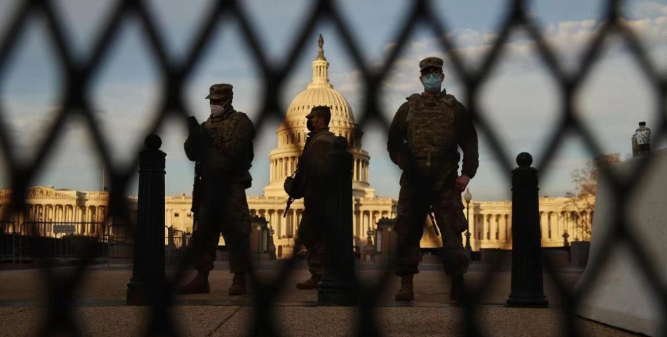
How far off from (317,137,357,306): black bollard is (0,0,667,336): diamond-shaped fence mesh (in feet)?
0.46

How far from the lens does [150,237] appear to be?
83.8 inches

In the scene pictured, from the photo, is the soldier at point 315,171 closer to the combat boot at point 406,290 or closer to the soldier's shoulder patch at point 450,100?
the soldier's shoulder patch at point 450,100

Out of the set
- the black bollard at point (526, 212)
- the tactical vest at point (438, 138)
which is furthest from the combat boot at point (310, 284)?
the tactical vest at point (438, 138)

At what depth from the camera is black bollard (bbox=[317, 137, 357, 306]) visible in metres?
1.64

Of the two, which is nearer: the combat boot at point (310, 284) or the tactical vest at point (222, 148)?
the tactical vest at point (222, 148)

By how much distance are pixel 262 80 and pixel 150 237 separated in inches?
33.3

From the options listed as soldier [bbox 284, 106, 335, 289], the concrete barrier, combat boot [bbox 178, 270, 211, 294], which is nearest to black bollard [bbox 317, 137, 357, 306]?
soldier [bbox 284, 106, 335, 289]

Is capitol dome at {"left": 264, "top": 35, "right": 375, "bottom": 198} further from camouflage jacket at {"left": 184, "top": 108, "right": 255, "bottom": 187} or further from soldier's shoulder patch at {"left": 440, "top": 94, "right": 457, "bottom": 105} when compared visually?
soldier's shoulder patch at {"left": 440, "top": 94, "right": 457, "bottom": 105}

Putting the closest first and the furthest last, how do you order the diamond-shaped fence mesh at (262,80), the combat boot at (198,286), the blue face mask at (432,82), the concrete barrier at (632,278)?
the diamond-shaped fence mesh at (262,80) → the blue face mask at (432,82) → the concrete barrier at (632,278) → the combat boot at (198,286)

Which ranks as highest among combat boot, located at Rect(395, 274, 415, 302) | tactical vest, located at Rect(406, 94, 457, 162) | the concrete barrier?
tactical vest, located at Rect(406, 94, 457, 162)

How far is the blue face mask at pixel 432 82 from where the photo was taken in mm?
2366

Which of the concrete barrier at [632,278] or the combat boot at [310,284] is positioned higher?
the concrete barrier at [632,278]

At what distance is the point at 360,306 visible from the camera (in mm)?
1617

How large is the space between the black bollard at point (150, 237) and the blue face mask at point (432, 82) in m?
0.88
